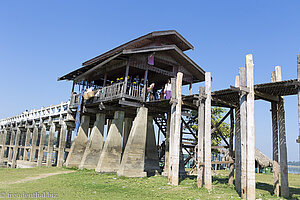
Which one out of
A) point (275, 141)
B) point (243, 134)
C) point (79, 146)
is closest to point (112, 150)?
point (79, 146)

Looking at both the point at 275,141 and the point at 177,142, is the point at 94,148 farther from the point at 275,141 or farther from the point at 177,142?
the point at 275,141

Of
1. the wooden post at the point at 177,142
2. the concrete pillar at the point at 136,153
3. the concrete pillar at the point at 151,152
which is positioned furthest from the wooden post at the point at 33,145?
the wooden post at the point at 177,142

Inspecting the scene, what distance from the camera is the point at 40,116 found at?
1058 inches

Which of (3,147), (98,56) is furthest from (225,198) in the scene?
(3,147)

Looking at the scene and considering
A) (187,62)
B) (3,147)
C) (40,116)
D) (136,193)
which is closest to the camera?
(136,193)

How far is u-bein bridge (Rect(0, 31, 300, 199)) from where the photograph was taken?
10.3 meters

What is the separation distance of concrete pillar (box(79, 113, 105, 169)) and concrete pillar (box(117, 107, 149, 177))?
461cm

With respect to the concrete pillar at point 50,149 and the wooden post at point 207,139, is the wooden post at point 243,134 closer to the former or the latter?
the wooden post at point 207,139

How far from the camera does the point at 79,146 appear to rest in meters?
21.5

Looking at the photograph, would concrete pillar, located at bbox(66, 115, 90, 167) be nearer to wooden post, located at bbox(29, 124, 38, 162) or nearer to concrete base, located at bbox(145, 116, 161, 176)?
concrete base, located at bbox(145, 116, 161, 176)

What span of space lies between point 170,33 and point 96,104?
7452 mm

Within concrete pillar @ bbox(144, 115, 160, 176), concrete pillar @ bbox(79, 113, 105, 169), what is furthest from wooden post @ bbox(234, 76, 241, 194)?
concrete pillar @ bbox(79, 113, 105, 169)

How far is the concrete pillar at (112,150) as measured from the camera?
17.5 meters

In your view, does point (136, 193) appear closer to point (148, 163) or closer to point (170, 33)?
point (148, 163)
